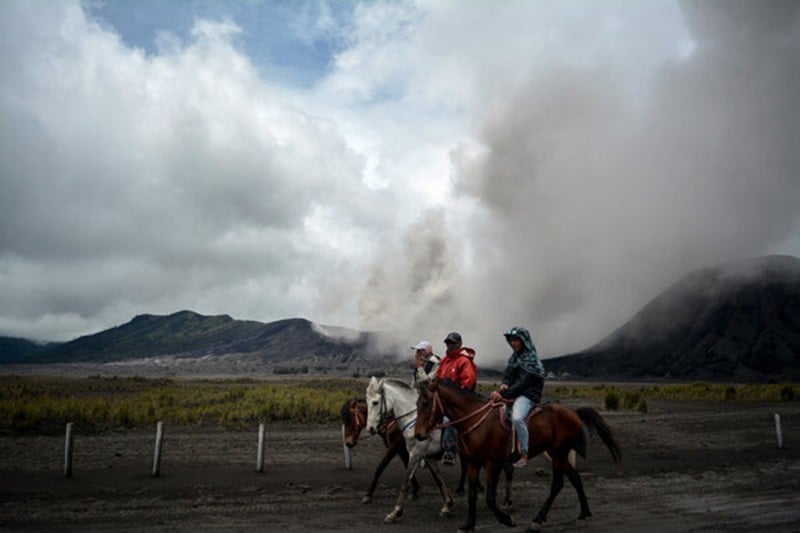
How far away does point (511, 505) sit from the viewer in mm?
10156

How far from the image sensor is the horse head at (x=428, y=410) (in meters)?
8.32

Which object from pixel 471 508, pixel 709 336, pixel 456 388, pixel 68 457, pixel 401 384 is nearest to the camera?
pixel 471 508

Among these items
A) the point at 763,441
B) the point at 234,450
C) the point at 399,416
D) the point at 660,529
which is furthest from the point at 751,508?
the point at 234,450

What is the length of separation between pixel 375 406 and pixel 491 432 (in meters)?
2.49

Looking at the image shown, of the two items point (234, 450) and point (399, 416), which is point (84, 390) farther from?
point (399, 416)

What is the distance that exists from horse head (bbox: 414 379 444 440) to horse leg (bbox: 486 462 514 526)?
1039 mm

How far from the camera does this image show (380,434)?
10.3 metres

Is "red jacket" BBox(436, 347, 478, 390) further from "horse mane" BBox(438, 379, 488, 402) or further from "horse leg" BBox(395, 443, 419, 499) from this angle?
"horse leg" BBox(395, 443, 419, 499)

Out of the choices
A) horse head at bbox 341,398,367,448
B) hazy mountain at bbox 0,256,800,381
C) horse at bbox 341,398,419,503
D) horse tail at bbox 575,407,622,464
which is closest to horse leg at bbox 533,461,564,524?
horse tail at bbox 575,407,622,464

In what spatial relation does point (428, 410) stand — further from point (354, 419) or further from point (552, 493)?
point (354, 419)

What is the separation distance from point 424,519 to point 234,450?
11.0 metres

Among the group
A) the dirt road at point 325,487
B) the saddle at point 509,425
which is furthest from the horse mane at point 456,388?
the dirt road at point 325,487

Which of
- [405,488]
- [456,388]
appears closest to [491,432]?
[456,388]

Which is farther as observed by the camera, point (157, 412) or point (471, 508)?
point (157, 412)
